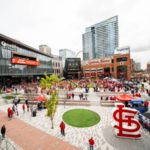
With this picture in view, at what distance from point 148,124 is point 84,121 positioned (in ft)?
20.8

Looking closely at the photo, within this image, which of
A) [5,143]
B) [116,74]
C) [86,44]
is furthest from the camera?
[86,44]

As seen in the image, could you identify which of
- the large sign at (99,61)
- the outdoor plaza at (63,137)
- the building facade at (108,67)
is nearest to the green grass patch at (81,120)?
the outdoor plaza at (63,137)

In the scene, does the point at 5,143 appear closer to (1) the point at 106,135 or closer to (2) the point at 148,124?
(1) the point at 106,135

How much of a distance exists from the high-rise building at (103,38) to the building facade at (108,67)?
78060 millimetres

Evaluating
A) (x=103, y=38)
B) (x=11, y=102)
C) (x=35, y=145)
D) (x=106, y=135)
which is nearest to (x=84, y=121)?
(x=106, y=135)

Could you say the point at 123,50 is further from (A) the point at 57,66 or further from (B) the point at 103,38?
(B) the point at 103,38

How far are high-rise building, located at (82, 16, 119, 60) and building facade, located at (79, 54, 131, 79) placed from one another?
7806cm

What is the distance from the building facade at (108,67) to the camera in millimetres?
46188

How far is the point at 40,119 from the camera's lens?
1055cm

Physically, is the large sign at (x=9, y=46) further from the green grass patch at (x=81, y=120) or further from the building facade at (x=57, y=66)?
the green grass patch at (x=81, y=120)

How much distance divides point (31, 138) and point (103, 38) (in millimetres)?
139451

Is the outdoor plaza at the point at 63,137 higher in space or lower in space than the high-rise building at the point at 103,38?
lower

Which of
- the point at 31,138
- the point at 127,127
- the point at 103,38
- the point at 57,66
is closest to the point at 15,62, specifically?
the point at 31,138

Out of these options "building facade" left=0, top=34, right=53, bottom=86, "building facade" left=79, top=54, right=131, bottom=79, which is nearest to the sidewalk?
"building facade" left=0, top=34, right=53, bottom=86
